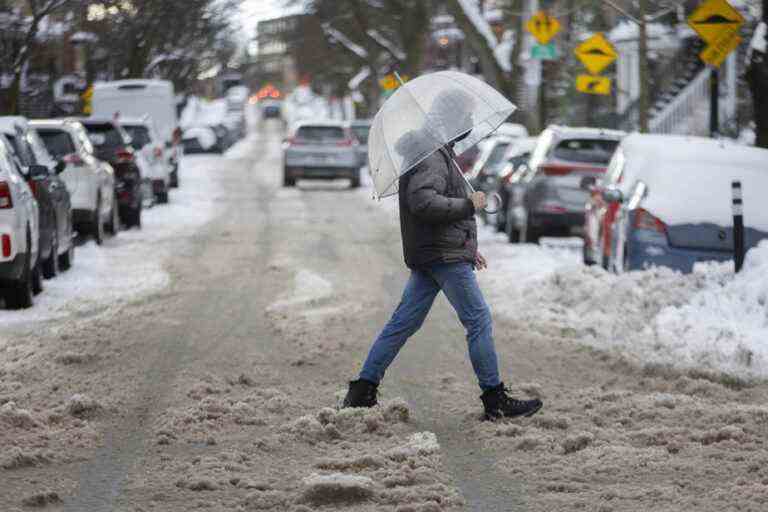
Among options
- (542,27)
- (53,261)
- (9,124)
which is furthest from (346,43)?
(9,124)

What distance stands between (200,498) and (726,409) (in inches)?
126

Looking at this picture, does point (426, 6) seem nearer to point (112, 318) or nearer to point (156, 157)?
point (156, 157)

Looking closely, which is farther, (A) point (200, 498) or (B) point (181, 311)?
(B) point (181, 311)

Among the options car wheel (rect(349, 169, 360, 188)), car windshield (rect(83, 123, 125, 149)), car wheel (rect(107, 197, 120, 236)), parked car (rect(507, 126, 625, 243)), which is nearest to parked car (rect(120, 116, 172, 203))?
car windshield (rect(83, 123, 125, 149))

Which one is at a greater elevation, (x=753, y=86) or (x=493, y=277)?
(x=753, y=86)

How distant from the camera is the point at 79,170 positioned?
65.5ft

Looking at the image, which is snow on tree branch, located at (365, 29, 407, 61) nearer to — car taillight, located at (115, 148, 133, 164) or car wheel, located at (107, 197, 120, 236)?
car taillight, located at (115, 148, 133, 164)

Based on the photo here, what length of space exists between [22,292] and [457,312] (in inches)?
261

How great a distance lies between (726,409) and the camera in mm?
8781

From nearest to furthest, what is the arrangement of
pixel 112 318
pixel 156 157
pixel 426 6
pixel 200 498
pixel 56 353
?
pixel 200 498 < pixel 56 353 < pixel 112 318 < pixel 156 157 < pixel 426 6

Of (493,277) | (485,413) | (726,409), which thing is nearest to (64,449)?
(485,413)

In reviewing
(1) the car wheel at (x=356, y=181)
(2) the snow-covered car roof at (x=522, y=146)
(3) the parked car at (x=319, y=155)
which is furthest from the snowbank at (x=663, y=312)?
(1) the car wheel at (x=356, y=181)

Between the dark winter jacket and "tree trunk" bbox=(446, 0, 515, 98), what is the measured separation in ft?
102

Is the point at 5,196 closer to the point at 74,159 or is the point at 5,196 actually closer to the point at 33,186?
the point at 33,186
